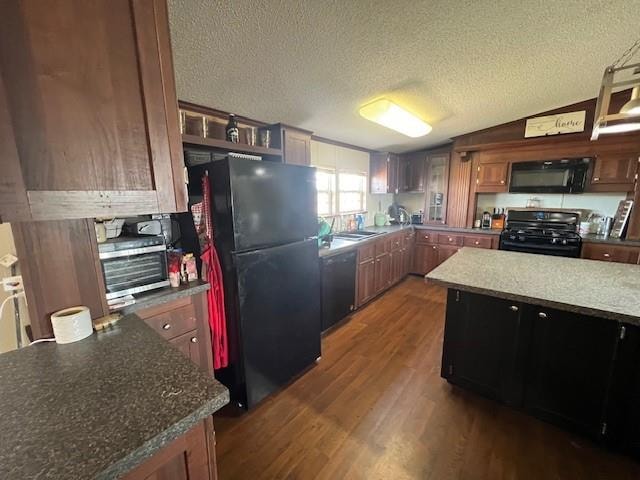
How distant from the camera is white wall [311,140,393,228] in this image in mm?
3477

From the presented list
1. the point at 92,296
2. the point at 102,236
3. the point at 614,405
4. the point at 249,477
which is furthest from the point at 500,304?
the point at 102,236

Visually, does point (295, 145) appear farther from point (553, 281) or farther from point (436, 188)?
point (436, 188)

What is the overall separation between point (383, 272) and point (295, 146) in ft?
7.08

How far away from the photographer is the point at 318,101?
226 cm

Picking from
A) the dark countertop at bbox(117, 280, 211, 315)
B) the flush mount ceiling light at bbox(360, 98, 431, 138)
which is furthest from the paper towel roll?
the flush mount ceiling light at bbox(360, 98, 431, 138)

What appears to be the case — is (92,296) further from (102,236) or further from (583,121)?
(583,121)

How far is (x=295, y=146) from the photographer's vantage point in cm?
255

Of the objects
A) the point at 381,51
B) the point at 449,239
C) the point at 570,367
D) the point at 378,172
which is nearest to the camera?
the point at 570,367

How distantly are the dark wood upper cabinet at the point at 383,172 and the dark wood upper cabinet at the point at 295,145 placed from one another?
205 centimetres

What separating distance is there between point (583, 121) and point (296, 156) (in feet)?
11.6

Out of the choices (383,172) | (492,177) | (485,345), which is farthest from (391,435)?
(492,177)

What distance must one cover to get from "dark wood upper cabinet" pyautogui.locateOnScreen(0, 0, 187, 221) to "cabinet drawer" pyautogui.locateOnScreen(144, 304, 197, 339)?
0.86 m

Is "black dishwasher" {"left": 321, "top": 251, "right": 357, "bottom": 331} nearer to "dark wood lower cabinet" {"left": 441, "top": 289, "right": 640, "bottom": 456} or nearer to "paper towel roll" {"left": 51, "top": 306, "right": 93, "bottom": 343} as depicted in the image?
"dark wood lower cabinet" {"left": 441, "top": 289, "right": 640, "bottom": 456}

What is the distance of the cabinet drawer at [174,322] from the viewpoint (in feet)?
4.87
